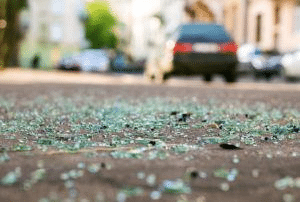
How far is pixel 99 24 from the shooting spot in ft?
248

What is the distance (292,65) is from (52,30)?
39.8 metres

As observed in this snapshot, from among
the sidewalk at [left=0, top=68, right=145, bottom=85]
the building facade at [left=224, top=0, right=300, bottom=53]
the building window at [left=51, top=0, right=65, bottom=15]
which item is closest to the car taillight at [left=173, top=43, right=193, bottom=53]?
the sidewalk at [left=0, top=68, right=145, bottom=85]

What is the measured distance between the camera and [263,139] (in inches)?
173

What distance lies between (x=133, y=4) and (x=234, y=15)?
40.3 meters

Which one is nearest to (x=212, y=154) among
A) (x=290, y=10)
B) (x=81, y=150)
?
(x=81, y=150)

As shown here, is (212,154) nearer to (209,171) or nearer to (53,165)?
(209,171)

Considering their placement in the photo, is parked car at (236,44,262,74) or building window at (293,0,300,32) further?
building window at (293,0,300,32)

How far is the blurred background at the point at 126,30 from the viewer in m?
25.6

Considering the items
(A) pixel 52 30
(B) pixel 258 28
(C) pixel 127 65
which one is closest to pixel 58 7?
(A) pixel 52 30

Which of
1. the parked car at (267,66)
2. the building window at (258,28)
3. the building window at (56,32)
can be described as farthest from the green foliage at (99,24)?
the parked car at (267,66)

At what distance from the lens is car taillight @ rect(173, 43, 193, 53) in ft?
45.8

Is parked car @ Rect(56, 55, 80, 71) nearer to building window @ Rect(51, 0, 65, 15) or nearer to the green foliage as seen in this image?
building window @ Rect(51, 0, 65, 15)

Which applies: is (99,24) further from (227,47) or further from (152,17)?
(227,47)

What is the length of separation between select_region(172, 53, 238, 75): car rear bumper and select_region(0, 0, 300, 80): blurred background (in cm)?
132
